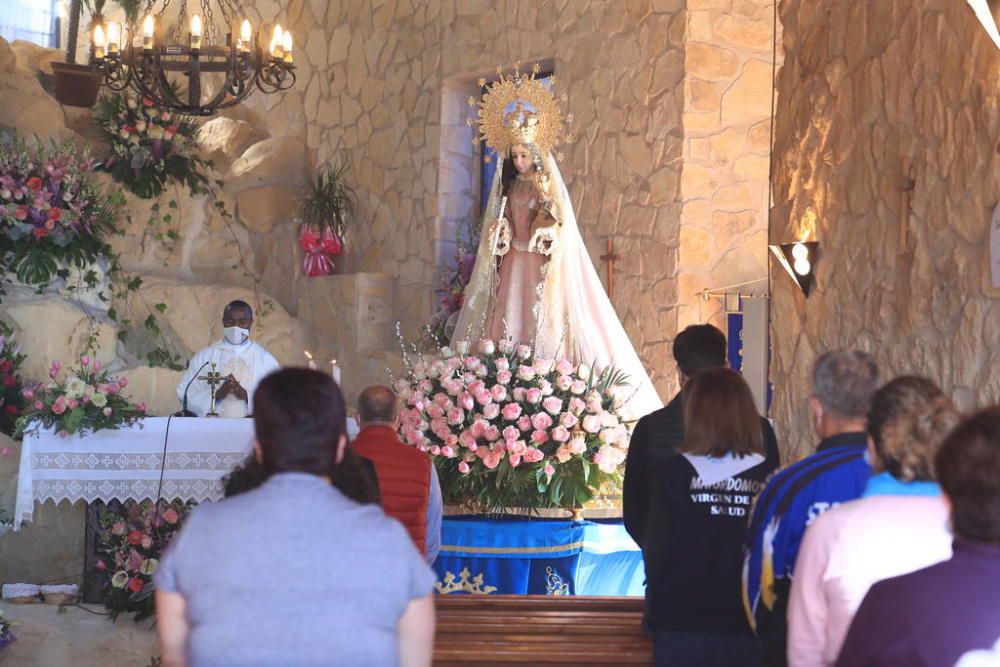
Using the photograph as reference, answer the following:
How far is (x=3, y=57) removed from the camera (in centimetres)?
1211

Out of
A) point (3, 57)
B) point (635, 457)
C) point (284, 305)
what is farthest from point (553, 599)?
point (3, 57)

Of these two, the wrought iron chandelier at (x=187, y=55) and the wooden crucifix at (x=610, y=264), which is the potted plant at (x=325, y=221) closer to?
the wooden crucifix at (x=610, y=264)

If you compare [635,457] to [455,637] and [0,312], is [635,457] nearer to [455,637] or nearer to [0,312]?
[455,637]

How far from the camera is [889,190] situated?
17.4 feet

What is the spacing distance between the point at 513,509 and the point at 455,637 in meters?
1.95

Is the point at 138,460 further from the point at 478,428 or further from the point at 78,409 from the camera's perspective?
the point at 478,428

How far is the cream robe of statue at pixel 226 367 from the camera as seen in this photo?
23.6ft

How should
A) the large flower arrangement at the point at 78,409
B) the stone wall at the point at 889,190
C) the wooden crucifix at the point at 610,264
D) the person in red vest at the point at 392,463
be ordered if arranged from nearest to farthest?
the person in red vest at the point at 392,463
the stone wall at the point at 889,190
the large flower arrangement at the point at 78,409
the wooden crucifix at the point at 610,264

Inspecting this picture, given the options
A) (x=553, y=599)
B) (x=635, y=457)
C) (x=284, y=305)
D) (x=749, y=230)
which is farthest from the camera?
(x=284, y=305)

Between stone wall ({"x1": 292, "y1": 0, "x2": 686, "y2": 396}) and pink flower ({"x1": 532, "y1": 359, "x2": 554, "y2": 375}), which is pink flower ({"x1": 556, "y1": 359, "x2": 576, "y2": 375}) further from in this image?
stone wall ({"x1": 292, "y1": 0, "x2": 686, "y2": 396})

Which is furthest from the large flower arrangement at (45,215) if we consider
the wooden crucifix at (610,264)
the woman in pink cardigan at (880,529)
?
the woman in pink cardigan at (880,529)

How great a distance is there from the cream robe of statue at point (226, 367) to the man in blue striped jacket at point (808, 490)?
468 centimetres

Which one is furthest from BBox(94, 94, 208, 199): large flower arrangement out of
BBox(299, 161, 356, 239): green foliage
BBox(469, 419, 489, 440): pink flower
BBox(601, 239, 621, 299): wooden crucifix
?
BBox(469, 419, 489, 440): pink flower

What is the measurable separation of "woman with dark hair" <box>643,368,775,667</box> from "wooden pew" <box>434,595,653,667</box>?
2.06 ft
